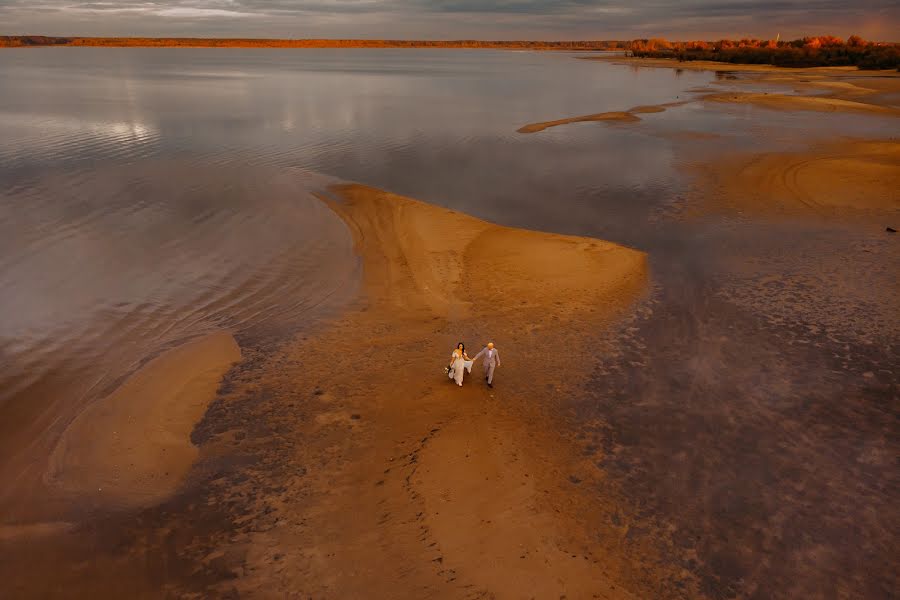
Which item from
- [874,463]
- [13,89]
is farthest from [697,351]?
[13,89]

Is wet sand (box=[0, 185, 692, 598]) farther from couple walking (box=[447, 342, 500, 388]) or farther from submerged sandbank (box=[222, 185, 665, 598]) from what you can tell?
couple walking (box=[447, 342, 500, 388])

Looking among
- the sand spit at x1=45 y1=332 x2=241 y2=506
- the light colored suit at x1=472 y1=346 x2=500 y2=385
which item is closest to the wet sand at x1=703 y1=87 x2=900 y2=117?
the light colored suit at x1=472 y1=346 x2=500 y2=385

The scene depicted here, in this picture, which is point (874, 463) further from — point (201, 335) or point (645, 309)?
point (201, 335)

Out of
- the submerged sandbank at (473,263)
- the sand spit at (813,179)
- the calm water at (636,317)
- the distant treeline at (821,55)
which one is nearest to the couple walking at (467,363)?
the calm water at (636,317)

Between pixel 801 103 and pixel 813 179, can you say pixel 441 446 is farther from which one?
pixel 801 103

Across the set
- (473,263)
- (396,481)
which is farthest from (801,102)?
(396,481)

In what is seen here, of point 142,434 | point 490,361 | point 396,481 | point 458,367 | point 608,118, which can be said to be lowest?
point 396,481

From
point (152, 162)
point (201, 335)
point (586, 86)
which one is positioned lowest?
point (201, 335)
